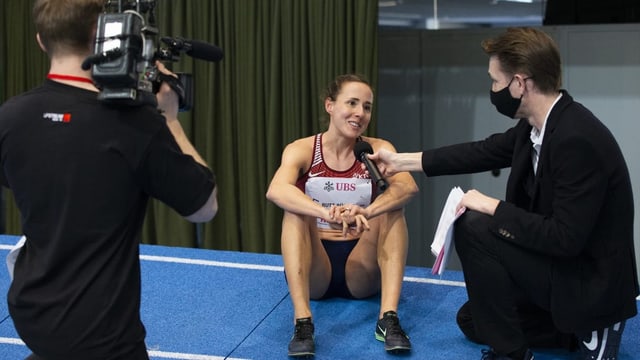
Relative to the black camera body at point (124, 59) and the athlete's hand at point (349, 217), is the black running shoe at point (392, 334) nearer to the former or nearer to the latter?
the athlete's hand at point (349, 217)

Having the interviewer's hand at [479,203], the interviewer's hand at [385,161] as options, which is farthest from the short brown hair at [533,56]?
the interviewer's hand at [385,161]

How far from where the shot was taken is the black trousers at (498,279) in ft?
9.12

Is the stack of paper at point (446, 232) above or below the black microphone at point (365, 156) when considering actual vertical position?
below

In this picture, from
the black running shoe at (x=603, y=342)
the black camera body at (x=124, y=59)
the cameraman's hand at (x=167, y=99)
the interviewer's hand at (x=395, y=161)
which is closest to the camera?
the black camera body at (x=124, y=59)

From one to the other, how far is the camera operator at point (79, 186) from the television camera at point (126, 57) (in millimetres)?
46

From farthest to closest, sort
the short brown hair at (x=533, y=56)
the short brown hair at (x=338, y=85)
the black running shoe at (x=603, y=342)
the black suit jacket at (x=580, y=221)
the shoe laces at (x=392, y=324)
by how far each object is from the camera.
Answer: the short brown hair at (x=338, y=85), the shoe laces at (x=392, y=324), the black running shoe at (x=603, y=342), the short brown hair at (x=533, y=56), the black suit jacket at (x=580, y=221)

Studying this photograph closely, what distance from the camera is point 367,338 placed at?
128 inches

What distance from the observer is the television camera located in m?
1.80

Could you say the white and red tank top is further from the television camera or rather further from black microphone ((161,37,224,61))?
the television camera

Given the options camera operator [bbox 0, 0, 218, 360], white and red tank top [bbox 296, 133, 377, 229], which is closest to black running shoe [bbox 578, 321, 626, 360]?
white and red tank top [bbox 296, 133, 377, 229]

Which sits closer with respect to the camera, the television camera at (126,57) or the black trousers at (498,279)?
the television camera at (126,57)

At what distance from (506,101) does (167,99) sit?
122cm

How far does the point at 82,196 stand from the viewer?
1.87 meters

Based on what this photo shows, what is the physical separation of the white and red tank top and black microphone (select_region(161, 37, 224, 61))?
4.54ft
